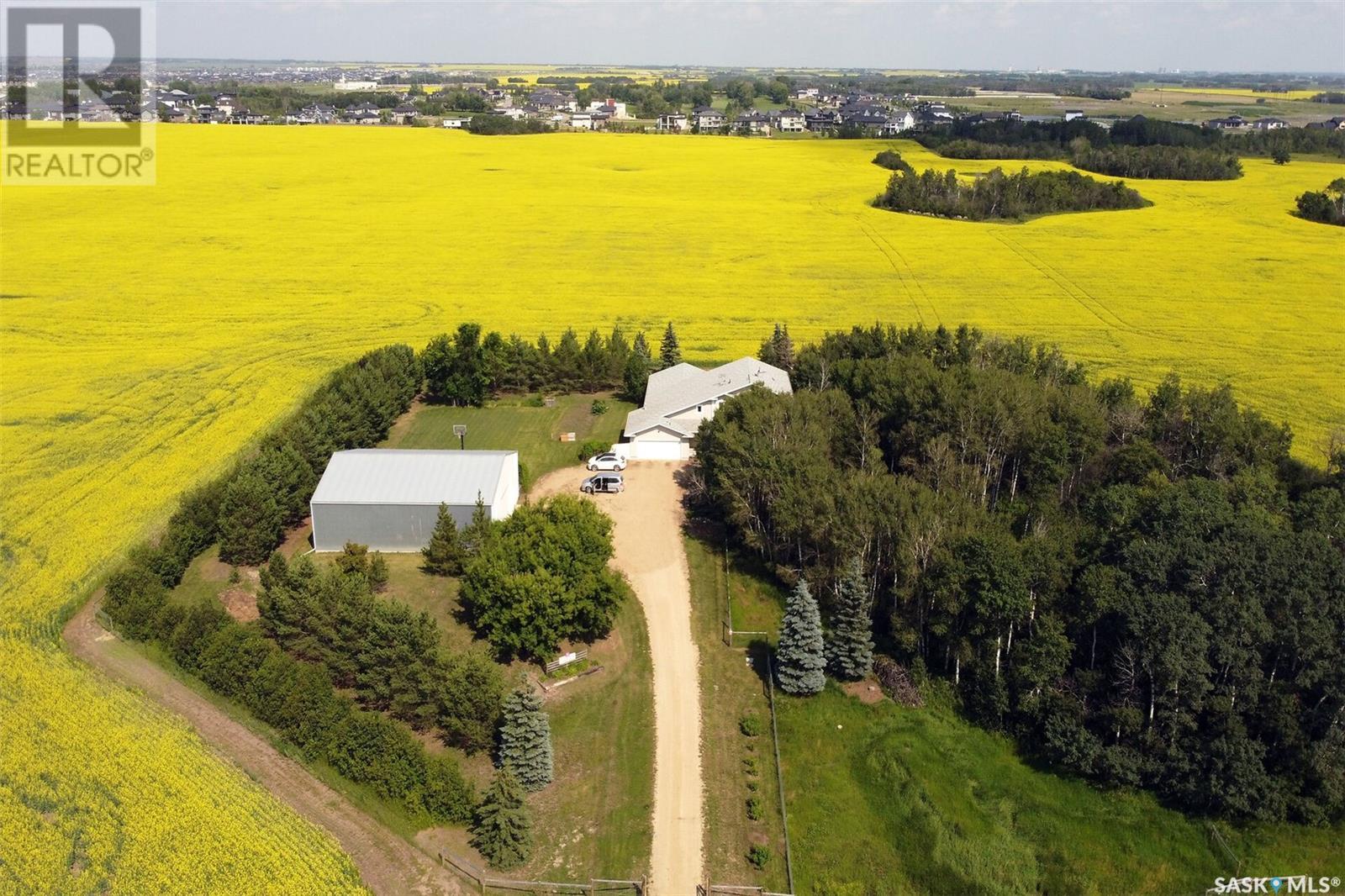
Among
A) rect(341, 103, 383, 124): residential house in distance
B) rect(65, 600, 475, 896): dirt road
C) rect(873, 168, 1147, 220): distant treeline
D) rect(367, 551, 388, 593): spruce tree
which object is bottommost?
rect(65, 600, 475, 896): dirt road

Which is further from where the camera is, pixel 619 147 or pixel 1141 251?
pixel 619 147

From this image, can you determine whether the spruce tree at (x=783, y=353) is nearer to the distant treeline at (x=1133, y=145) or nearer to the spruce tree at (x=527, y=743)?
the spruce tree at (x=527, y=743)

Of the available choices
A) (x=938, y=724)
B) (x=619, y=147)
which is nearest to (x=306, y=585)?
(x=938, y=724)

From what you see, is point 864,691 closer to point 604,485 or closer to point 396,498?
point 604,485

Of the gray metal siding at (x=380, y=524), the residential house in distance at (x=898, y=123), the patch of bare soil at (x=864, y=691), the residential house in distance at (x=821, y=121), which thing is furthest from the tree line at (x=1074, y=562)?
the residential house in distance at (x=821, y=121)

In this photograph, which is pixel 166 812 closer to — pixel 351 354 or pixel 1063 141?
→ pixel 351 354

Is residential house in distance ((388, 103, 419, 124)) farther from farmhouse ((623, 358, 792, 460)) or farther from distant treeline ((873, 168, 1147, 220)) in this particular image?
farmhouse ((623, 358, 792, 460))

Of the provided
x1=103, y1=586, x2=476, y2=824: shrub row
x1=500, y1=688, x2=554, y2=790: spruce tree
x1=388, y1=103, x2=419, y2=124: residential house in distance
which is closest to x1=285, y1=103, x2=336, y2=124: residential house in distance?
x1=388, y1=103, x2=419, y2=124: residential house in distance
